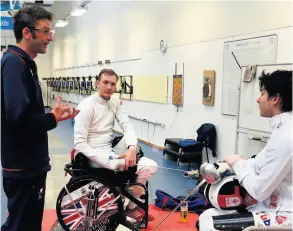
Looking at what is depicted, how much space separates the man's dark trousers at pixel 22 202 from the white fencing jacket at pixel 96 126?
3.10 feet

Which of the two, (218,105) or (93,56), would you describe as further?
(93,56)

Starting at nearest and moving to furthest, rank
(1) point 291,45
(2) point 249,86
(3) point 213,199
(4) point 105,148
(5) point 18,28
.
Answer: (5) point 18,28
(3) point 213,199
(4) point 105,148
(1) point 291,45
(2) point 249,86

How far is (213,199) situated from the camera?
1902 mm

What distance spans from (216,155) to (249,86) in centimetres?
140

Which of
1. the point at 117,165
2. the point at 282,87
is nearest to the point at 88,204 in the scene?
the point at 117,165

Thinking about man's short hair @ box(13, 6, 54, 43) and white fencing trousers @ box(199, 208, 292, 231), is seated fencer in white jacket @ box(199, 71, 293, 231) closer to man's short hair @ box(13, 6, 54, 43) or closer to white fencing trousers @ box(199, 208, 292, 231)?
white fencing trousers @ box(199, 208, 292, 231)

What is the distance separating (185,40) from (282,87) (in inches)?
168

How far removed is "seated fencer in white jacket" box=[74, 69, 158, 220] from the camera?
2.58m

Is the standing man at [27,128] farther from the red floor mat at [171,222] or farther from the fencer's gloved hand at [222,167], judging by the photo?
the red floor mat at [171,222]

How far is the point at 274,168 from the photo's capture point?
61.6 inches

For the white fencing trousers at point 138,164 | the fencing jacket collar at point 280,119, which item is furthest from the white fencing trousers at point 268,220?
the white fencing trousers at point 138,164

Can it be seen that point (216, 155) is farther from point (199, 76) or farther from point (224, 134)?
point (199, 76)

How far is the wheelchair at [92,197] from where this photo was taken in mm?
2486

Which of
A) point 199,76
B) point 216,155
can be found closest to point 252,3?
point 199,76
